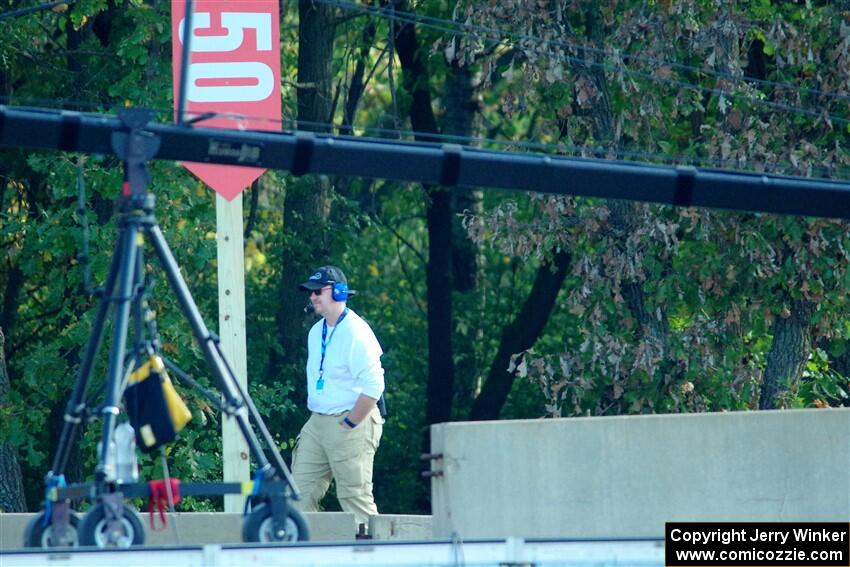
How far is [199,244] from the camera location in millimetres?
13211

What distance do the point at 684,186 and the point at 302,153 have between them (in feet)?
6.90

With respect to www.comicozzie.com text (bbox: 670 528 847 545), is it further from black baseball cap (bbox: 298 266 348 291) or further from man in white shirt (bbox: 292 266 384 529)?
black baseball cap (bbox: 298 266 348 291)

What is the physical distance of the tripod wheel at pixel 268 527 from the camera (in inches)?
271

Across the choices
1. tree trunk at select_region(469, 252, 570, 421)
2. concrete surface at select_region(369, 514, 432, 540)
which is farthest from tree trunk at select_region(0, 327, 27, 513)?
tree trunk at select_region(469, 252, 570, 421)

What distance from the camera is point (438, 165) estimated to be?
7.82 m

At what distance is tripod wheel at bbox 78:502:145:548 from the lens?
6527 millimetres

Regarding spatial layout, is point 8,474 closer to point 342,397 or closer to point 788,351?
point 342,397

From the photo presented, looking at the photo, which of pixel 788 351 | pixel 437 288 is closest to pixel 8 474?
pixel 437 288

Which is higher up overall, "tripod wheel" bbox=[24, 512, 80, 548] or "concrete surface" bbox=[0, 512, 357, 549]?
"tripod wheel" bbox=[24, 512, 80, 548]

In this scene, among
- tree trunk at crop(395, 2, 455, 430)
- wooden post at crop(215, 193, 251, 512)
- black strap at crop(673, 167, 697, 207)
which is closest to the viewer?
black strap at crop(673, 167, 697, 207)

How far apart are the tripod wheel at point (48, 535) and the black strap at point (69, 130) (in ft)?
6.04

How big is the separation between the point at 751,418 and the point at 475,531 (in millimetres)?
1455

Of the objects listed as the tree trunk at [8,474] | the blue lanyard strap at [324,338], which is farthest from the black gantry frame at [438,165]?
the tree trunk at [8,474]

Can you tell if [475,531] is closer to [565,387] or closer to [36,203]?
[565,387]
